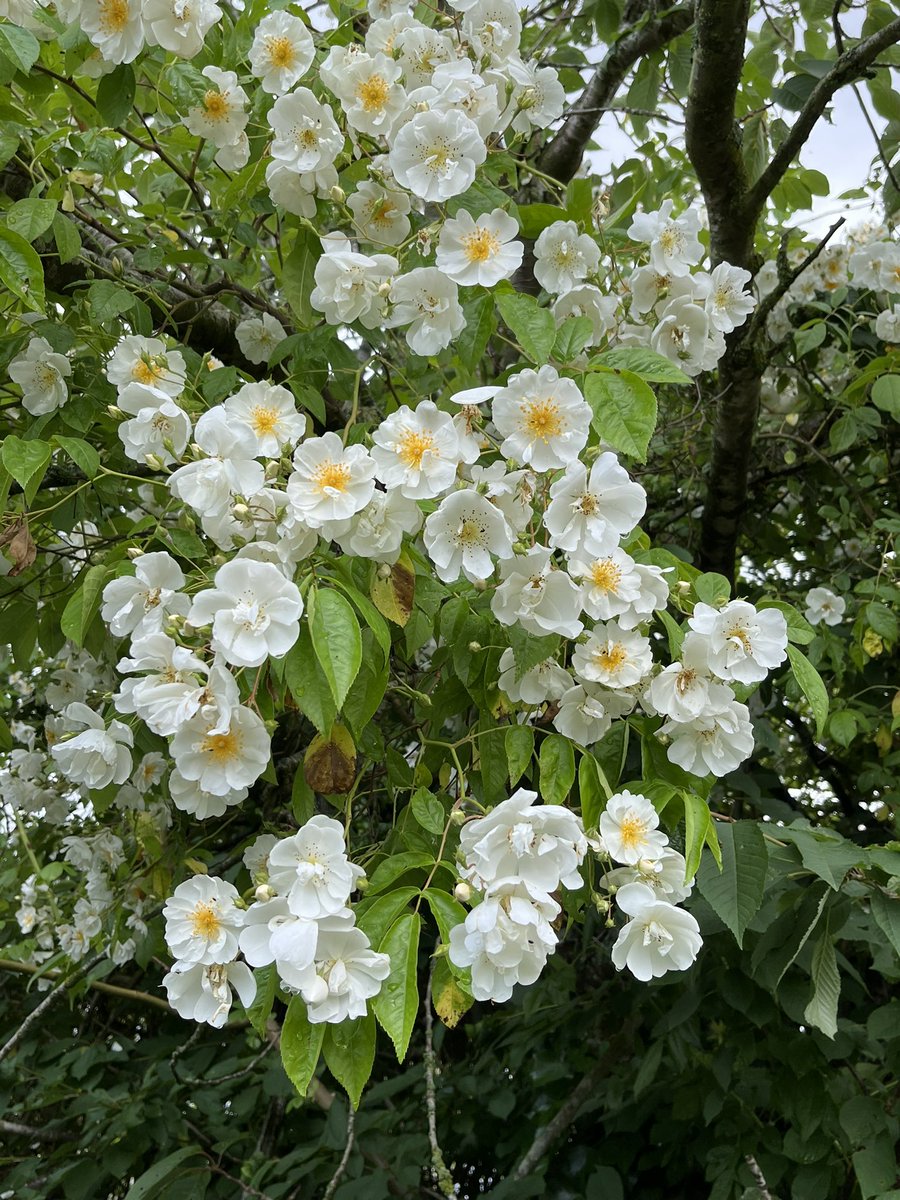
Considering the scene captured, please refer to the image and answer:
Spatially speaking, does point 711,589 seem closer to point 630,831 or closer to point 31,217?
point 630,831

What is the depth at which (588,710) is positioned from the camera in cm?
132

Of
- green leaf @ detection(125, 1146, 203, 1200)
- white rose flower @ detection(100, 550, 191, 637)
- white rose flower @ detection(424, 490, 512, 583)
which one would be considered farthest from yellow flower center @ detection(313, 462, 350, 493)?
green leaf @ detection(125, 1146, 203, 1200)

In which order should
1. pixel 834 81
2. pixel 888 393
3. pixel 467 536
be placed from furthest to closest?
pixel 888 393
pixel 834 81
pixel 467 536

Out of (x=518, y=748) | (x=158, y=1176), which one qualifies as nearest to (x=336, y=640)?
(x=518, y=748)

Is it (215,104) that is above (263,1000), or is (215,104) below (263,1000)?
above

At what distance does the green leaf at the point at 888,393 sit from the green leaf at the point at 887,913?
4.80ft

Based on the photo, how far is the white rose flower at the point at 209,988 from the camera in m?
1.18

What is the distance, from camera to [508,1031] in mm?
3062

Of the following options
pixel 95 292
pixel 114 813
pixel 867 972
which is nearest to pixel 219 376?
pixel 95 292

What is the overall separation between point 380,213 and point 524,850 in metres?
1.02

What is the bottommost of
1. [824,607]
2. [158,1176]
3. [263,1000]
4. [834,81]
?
[158,1176]

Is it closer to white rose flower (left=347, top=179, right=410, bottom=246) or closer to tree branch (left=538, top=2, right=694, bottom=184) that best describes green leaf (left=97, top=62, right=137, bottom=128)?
white rose flower (left=347, top=179, right=410, bottom=246)

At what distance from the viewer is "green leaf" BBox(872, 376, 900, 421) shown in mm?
2480

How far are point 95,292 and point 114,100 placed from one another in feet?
1.00
